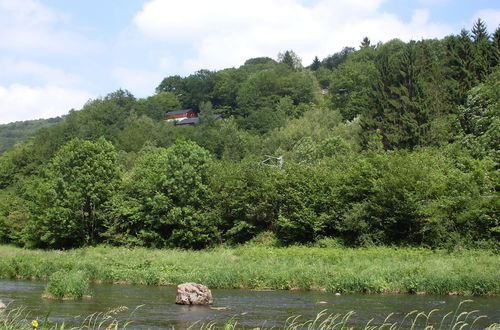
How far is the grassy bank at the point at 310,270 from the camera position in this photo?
33.8 metres

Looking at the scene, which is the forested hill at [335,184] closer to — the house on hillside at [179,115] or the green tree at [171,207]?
the green tree at [171,207]

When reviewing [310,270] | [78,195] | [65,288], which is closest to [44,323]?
[65,288]

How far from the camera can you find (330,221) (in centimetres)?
5747

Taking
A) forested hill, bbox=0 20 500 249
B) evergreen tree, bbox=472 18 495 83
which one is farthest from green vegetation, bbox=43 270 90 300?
evergreen tree, bbox=472 18 495 83

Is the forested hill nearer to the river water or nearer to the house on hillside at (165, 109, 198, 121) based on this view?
the river water

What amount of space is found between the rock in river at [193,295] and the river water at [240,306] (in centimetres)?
50

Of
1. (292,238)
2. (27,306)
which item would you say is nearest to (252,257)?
(292,238)

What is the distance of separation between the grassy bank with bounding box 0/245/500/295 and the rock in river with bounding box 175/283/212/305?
27.2ft

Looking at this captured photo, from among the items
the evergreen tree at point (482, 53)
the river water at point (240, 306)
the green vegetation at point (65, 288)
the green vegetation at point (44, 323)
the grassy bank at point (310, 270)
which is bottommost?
the grassy bank at point (310, 270)

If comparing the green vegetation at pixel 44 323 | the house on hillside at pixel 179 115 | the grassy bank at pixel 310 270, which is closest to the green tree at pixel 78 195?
the grassy bank at pixel 310 270

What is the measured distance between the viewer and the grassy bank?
33.8 meters

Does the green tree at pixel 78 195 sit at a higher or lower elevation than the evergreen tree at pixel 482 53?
lower

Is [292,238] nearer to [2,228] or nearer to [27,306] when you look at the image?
[27,306]

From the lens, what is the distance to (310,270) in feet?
126
